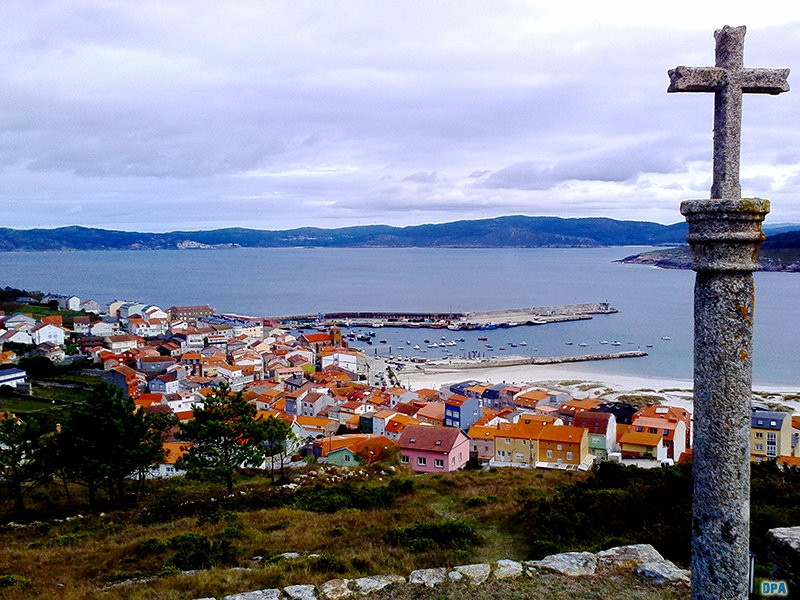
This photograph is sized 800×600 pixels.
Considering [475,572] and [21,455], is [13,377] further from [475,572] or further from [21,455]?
[475,572]

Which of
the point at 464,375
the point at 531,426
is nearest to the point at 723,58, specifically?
the point at 531,426

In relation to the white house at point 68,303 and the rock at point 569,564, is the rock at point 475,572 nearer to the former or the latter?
the rock at point 569,564

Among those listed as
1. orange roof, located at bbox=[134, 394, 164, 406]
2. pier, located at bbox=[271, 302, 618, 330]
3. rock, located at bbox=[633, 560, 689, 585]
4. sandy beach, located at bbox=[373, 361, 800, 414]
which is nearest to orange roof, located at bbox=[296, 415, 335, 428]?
orange roof, located at bbox=[134, 394, 164, 406]

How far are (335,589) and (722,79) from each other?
623 cm

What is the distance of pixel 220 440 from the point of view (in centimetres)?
1664

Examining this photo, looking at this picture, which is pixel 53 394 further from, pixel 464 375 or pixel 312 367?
pixel 464 375

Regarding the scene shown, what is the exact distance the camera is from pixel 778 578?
4.85 metres

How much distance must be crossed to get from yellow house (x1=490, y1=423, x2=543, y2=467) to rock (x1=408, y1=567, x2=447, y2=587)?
72.0 ft

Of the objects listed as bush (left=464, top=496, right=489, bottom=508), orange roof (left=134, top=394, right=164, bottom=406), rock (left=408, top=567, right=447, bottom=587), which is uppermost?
rock (left=408, top=567, right=447, bottom=587)

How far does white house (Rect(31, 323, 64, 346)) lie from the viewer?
58.0m

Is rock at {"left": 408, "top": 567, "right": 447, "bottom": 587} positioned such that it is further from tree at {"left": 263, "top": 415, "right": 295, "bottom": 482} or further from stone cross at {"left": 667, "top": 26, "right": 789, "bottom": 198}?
tree at {"left": 263, "top": 415, "right": 295, "bottom": 482}

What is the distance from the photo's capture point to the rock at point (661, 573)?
6.71 metres

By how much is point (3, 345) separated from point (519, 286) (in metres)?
106

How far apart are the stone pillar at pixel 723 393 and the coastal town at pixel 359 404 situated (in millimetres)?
15403
